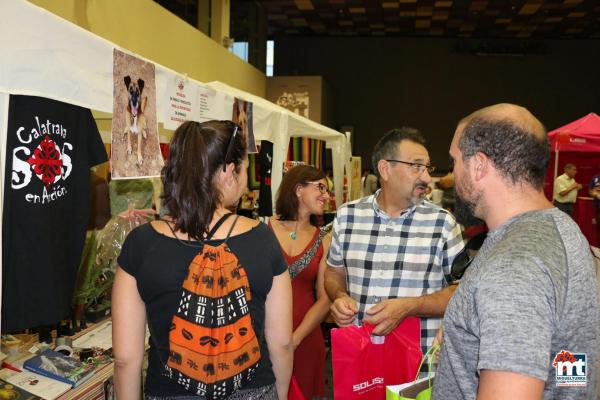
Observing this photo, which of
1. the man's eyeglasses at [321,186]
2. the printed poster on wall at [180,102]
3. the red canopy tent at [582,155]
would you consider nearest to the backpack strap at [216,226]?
the printed poster on wall at [180,102]

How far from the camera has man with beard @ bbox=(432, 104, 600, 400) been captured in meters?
0.88

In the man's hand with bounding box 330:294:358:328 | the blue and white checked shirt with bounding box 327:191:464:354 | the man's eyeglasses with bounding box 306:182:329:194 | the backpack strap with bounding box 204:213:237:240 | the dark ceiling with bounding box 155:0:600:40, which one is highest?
the dark ceiling with bounding box 155:0:600:40

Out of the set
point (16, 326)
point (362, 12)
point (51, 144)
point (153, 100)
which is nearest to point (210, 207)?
point (51, 144)

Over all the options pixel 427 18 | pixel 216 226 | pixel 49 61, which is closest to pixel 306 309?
pixel 216 226

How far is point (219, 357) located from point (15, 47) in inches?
37.5

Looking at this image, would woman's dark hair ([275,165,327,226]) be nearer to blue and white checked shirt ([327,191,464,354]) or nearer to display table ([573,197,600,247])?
blue and white checked shirt ([327,191,464,354])

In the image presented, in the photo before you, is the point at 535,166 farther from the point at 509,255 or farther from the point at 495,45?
the point at 495,45

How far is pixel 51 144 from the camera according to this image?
1586 millimetres

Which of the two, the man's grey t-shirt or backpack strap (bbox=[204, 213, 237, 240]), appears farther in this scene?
backpack strap (bbox=[204, 213, 237, 240])

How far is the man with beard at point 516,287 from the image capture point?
2.90 feet

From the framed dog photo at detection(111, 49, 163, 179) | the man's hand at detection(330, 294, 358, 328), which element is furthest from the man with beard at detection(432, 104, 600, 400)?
the framed dog photo at detection(111, 49, 163, 179)

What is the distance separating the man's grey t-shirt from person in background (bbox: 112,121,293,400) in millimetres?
513

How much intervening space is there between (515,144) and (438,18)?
13.7 meters

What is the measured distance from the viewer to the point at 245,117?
10.9 feet
